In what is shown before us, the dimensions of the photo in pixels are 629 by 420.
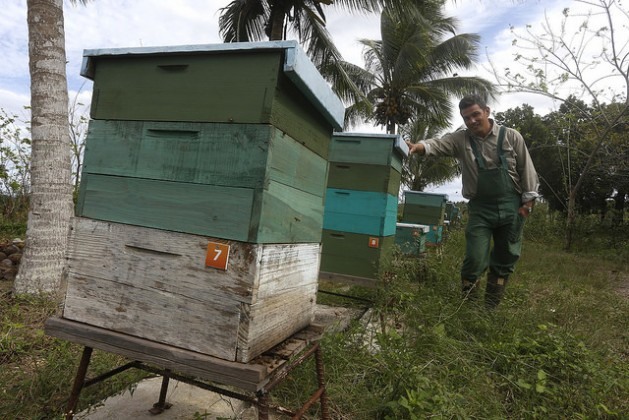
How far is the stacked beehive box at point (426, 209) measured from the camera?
925 centimetres

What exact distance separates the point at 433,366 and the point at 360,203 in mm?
1481

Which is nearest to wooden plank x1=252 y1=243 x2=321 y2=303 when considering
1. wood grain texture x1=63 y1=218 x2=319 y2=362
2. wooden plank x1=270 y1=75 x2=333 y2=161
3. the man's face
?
wood grain texture x1=63 y1=218 x2=319 y2=362

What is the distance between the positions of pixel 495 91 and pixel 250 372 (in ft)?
55.1

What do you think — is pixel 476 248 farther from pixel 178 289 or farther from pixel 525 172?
pixel 178 289

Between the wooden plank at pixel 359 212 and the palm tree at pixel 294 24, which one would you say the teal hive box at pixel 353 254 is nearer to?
the wooden plank at pixel 359 212

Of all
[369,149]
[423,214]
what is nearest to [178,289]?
[369,149]

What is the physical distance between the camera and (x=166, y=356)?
47.6 inches

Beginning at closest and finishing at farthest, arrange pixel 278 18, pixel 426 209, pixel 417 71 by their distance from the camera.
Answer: pixel 278 18 < pixel 426 209 < pixel 417 71

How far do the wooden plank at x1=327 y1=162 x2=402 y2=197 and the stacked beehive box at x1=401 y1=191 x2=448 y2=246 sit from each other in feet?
20.6

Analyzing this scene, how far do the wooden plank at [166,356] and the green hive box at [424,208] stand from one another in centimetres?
866

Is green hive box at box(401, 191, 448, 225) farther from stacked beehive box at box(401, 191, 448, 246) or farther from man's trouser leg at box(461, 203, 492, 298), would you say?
man's trouser leg at box(461, 203, 492, 298)

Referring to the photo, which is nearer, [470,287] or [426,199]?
[470,287]

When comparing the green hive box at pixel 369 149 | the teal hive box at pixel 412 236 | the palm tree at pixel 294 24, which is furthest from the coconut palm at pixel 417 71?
the green hive box at pixel 369 149

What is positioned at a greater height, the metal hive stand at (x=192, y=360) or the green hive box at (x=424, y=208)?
the green hive box at (x=424, y=208)
